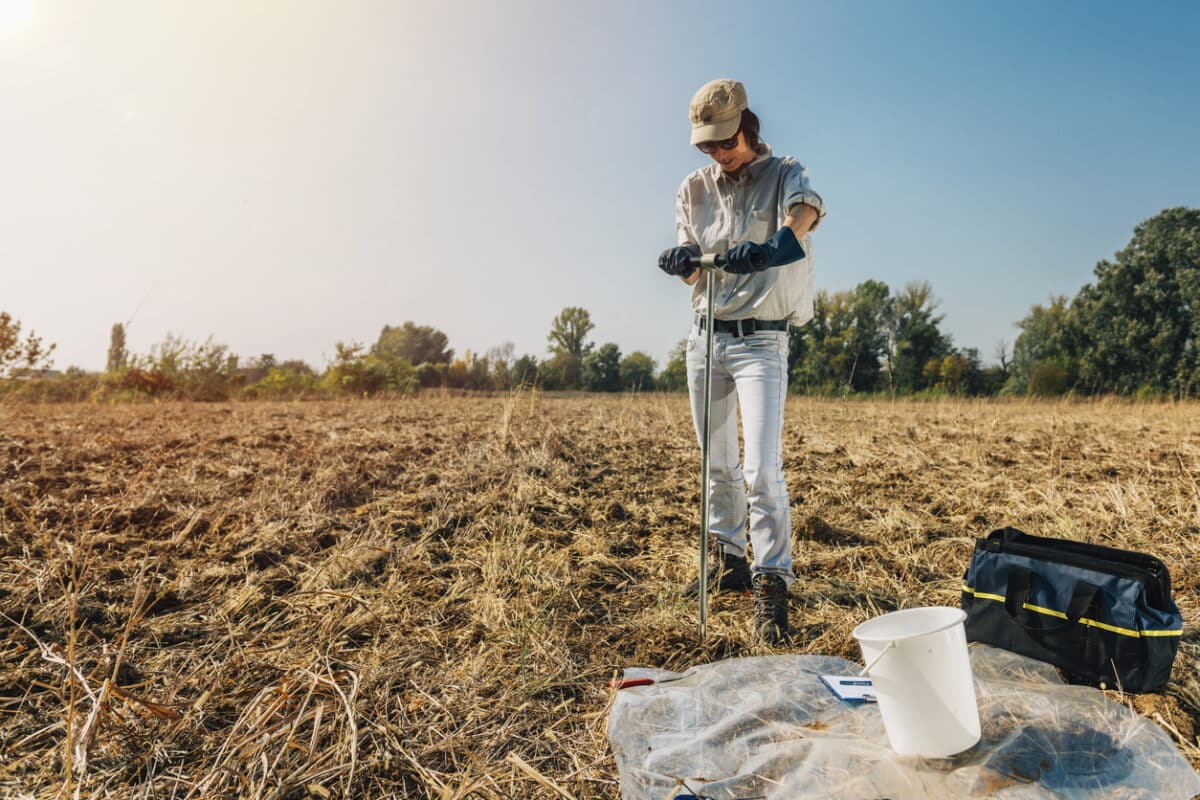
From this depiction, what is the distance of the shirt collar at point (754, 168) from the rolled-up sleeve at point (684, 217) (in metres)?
0.19

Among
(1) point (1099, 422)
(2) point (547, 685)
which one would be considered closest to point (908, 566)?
(2) point (547, 685)

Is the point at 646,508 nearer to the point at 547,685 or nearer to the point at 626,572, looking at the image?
the point at 626,572

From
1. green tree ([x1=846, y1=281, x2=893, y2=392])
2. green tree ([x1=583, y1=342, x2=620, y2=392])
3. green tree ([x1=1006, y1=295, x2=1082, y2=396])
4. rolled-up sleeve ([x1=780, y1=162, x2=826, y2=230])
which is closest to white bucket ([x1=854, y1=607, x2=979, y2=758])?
rolled-up sleeve ([x1=780, y1=162, x2=826, y2=230])

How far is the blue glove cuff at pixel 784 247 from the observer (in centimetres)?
218

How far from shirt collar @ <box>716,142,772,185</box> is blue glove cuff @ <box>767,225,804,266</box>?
0.43 meters

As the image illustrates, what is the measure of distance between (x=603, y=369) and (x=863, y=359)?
1214 cm

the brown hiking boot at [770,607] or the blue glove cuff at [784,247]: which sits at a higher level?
the blue glove cuff at [784,247]

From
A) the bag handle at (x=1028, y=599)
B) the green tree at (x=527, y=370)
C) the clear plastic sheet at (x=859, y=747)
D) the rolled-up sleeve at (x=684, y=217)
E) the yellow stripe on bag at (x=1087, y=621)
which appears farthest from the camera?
the green tree at (x=527, y=370)

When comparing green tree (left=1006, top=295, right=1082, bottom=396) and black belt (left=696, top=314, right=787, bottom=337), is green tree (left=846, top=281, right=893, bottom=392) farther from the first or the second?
black belt (left=696, top=314, right=787, bottom=337)

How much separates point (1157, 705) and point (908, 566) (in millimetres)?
1381

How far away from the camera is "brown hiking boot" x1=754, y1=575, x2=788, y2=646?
7.69 ft

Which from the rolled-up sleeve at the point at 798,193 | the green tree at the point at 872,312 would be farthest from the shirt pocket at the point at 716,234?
the green tree at the point at 872,312

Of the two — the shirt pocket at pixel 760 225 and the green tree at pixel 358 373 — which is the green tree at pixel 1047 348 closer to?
the green tree at pixel 358 373

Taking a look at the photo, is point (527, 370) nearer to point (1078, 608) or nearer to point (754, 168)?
point (754, 168)
